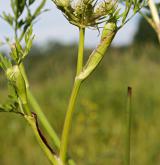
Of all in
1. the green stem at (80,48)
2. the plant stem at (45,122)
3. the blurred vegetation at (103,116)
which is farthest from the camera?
the blurred vegetation at (103,116)

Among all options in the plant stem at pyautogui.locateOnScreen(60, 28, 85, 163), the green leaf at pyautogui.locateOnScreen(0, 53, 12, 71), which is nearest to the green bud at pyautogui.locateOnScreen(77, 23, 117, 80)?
the plant stem at pyautogui.locateOnScreen(60, 28, 85, 163)

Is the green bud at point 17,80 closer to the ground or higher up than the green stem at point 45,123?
higher up

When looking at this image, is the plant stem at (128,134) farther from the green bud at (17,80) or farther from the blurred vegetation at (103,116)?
the blurred vegetation at (103,116)

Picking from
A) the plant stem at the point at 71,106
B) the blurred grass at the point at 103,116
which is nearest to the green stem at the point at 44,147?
the plant stem at the point at 71,106

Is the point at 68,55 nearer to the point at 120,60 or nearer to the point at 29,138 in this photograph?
the point at 120,60

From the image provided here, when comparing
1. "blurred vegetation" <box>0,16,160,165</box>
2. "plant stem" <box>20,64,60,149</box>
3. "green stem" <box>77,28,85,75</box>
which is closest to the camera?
"green stem" <box>77,28,85,75</box>

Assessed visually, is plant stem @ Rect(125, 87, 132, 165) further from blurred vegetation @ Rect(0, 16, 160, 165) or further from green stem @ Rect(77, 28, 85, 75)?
blurred vegetation @ Rect(0, 16, 160, 165)

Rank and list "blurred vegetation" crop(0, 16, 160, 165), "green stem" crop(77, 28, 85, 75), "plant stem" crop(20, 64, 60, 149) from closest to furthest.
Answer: "green stem" crop(77, 28, 85, 75) → "plant stem" crop(20, 64, 60, 149) → "blurred vegetation" crop(0, 16, 160, 165)
